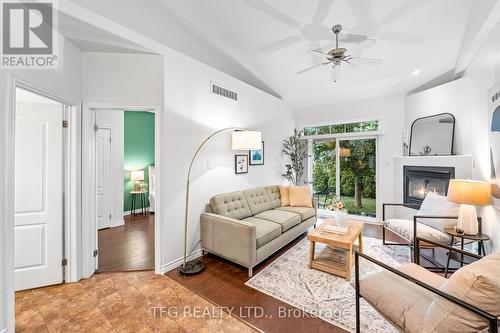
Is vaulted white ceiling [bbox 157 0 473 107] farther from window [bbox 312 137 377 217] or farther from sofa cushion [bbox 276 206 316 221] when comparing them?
sofa cushion [bbox 276 206 316 221]

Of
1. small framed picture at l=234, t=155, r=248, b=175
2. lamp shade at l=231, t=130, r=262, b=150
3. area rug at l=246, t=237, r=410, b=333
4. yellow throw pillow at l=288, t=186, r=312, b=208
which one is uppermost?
lamp shade at l=231, t=130, r=262, b=150

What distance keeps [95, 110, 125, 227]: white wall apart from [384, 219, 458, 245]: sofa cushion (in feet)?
17.2

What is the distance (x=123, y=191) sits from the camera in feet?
16.1

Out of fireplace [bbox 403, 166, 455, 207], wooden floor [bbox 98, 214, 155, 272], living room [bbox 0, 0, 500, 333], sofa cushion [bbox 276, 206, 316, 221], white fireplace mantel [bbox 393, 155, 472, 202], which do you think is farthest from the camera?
sofa cushion [bbox 276, 206, 316, 221]

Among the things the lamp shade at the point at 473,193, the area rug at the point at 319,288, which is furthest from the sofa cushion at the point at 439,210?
the area rug at the point at 319,288

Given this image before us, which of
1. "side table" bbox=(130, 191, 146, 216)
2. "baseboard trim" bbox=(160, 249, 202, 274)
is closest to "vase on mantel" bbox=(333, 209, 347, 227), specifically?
"baseboard trim" bbox=(160, 249, 202, 274)

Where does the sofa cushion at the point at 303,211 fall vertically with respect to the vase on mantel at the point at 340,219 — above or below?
below

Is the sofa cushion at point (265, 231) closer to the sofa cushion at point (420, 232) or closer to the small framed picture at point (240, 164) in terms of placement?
the small framed picture at point (240, 164)

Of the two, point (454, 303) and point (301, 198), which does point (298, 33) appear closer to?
point (301, 198)

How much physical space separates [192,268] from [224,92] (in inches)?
109

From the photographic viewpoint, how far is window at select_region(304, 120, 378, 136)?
5.00 meters

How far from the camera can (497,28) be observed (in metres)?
2.34

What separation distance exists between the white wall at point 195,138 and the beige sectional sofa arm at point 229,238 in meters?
0.21

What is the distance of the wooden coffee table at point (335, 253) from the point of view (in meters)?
2.56
